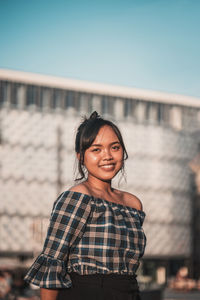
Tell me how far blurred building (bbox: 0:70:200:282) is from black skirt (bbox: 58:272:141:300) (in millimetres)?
56601

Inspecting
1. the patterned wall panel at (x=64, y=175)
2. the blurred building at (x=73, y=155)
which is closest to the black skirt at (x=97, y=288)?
the patterned wall panel at (x=64, y=175)

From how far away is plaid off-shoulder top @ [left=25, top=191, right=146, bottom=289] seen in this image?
2.64 meters

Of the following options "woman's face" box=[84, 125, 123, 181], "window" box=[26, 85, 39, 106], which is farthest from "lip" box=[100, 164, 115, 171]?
"window" box=[26, 85, 39, 106]

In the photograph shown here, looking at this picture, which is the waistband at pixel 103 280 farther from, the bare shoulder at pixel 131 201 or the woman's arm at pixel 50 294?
the bare shoulder at pixel 131 201

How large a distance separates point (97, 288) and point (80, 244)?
196 mm

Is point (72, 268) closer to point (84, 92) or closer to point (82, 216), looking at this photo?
point (82, 216)

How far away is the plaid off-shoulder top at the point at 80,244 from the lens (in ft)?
8.67

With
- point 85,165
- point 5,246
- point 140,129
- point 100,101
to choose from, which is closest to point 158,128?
point 140,129

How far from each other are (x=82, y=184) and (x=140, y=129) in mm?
65594

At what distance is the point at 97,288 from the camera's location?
8.70 ft

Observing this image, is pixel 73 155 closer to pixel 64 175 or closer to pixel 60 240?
pixel 64 175

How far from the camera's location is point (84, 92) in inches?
2608

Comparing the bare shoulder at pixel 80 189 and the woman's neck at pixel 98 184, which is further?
the woman's neck at pixel 98 184

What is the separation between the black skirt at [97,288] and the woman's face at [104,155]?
1.56 ft
